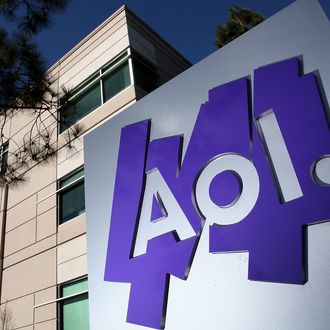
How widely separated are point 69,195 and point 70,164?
0.79m

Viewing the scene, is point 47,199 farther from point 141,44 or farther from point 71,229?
point 141,44

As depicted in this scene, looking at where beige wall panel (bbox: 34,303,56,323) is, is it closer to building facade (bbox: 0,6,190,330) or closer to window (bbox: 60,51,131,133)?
building facade (bbox: 0,6,190,330)

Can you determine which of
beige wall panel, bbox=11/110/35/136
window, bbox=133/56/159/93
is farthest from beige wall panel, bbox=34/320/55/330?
beige wall panel, bbox=11/110/35/136

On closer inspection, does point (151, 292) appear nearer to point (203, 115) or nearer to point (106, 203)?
point (106, 203)

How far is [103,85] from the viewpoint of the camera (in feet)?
35.8

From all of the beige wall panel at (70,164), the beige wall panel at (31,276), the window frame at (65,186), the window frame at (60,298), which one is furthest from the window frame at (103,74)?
the window frame at (60,298)

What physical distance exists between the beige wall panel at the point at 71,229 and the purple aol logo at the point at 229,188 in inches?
139

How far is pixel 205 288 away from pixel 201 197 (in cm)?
108

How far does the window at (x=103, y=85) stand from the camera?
10.5 meters

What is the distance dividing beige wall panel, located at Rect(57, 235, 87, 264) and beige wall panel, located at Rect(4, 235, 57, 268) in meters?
0.36

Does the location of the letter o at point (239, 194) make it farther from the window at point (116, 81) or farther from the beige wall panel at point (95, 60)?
the beige wall panel at point (95, 60)

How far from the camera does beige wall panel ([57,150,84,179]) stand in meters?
10.2

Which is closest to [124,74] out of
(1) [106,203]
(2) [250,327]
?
(1) [106,203]

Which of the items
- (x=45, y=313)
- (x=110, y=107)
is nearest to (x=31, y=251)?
(x=45, y=313)
